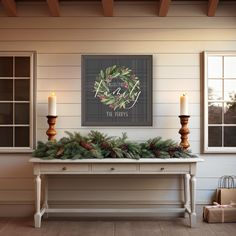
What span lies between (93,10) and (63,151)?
1.86 m

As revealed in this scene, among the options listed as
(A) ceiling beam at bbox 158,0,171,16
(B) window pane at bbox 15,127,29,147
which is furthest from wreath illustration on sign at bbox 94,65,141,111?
(B) window pane at bbox 15,127,29,147

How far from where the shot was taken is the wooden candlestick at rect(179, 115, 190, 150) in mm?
4914

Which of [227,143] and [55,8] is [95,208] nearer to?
[227,143]

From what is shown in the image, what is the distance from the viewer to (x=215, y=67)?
5148 mm

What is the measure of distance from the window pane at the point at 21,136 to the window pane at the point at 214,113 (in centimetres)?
232

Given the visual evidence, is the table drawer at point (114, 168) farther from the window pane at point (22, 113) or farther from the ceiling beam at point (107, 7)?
the ceiling beam at point (107, 7)

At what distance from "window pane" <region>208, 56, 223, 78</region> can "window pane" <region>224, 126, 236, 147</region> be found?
2.27ft

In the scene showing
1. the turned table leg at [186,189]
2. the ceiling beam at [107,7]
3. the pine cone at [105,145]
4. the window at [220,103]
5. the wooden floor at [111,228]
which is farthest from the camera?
the window at [220,103]

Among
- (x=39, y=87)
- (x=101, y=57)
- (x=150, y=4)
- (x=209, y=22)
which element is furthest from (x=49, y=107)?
(x=209, y=22)

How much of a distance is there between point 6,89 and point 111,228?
7.13ft

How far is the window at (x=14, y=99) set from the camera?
5.18m

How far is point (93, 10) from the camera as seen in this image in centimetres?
517

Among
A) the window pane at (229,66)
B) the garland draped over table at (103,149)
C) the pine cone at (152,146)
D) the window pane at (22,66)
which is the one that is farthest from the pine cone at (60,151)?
the window pane at (229,66)

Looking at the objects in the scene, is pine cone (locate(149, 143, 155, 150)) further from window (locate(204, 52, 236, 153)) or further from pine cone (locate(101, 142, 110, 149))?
window (locate(204, 52, 236, 153))
